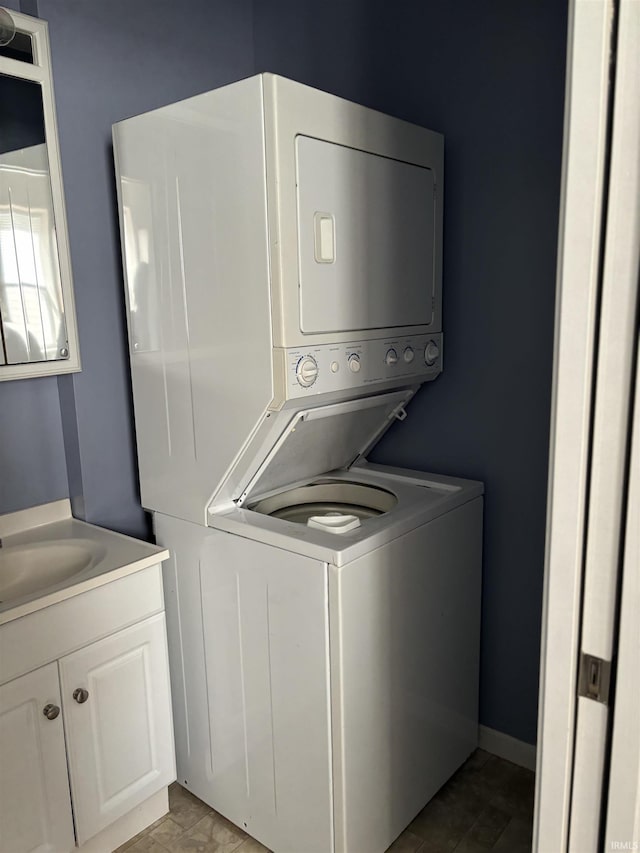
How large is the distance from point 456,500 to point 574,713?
3.59ft

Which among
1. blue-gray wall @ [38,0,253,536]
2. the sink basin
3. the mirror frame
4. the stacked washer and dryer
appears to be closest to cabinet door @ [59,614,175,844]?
the stacked washer and dryer

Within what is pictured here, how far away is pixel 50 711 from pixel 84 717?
0.12m

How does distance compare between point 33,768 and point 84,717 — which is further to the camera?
point 84,717

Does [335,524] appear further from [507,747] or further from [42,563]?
[507,747]

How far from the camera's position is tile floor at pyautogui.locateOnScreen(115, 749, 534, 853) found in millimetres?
1981

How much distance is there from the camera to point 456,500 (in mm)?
2068

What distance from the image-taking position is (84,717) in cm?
176

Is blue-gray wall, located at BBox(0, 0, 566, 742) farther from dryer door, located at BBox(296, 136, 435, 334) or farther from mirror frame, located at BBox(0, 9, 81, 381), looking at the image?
dryer door, located at BBox(296, 136, 435, 334)

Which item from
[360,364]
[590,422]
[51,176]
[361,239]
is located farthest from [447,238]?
[590,422]

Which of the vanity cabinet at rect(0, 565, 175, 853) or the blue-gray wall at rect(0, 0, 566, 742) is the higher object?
the blue-gray wall at rect(0, 0, 566, 742)

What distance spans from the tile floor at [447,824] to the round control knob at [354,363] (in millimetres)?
1340

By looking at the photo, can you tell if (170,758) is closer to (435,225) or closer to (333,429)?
(333,429)

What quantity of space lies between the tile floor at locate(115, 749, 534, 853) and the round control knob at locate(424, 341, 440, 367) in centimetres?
140

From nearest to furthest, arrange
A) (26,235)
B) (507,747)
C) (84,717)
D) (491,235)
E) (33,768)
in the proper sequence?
(33,768) < (84,717) < (26,235) < (491,235) < (507,747)
